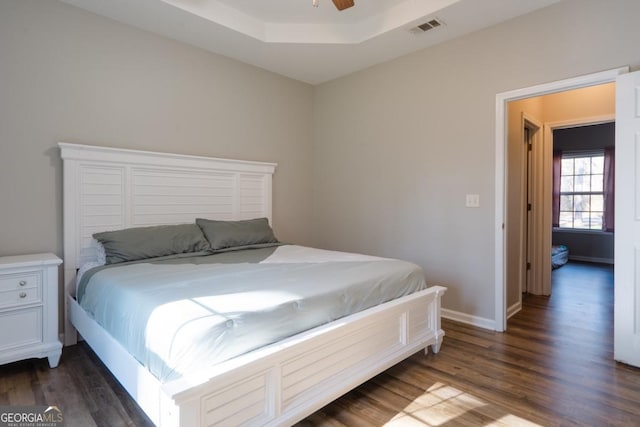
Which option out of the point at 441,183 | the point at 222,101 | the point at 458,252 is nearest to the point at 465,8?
the point at 441,183

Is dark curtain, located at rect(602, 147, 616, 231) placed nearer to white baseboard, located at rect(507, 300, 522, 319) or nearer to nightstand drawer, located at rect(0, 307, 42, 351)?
white baseboard, located at rect(507, 300, 522, 319)

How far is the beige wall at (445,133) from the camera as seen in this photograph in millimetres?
2633

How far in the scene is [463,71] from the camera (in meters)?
3.22

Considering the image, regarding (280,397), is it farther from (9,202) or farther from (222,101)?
(222,101)

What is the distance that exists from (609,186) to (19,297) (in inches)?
322

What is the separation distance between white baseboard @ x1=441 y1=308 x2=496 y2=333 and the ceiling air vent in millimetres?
2606

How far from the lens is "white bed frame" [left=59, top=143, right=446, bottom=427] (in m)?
1.39

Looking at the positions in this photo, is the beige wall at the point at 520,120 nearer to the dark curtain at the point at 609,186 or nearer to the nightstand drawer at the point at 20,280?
the dark curtain at the point at 609,186

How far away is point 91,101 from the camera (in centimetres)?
285

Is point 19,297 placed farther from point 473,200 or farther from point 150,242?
point 473,200

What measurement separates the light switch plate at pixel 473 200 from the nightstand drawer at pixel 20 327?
3.41 meters
